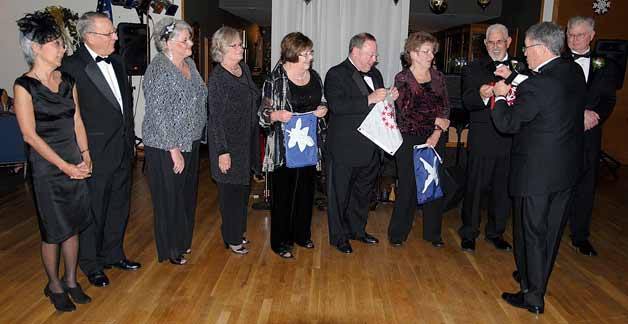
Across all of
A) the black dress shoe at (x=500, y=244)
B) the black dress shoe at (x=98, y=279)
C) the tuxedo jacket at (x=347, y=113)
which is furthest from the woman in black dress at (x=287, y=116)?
the black dress shoe at (x=500, y=244)

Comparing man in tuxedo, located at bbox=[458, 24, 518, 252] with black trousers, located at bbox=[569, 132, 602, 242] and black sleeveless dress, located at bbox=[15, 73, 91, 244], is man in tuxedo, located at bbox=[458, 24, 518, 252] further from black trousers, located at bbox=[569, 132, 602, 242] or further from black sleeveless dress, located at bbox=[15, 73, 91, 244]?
black sleeveless dress, located at bbox=[15, 73, 91, 244]

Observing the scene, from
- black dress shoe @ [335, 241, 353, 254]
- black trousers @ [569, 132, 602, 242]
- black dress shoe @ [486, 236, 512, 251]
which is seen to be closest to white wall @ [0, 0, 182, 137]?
black dress shoe @ [335, 241, 353, 254]

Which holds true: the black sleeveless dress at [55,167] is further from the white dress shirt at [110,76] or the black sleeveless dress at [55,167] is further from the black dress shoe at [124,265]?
the black dress shoe at [124,265]

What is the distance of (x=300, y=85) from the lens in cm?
335

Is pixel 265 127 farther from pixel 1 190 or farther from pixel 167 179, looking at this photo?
pixel 1 190

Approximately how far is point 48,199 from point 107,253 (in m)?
0.83

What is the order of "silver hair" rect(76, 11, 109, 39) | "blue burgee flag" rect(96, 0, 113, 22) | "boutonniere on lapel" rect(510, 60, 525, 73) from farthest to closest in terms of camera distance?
"blue burgee flag" rect(96, 0, 113, 22)
"boutonniere on lapel" rect(510, 60, 525, 73)
"silver hair" rect(76, 11, 109, 39)

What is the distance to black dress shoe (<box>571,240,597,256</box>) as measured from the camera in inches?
152

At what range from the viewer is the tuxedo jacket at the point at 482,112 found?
3592 millimetres

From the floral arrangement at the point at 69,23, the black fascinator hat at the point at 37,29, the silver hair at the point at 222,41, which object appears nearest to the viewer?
the black fascinator hat at the point at 37,29

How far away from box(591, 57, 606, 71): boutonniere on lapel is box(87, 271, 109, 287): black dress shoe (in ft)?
12.1

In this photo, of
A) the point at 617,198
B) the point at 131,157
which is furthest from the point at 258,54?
the point at 131,157

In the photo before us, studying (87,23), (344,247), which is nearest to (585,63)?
(344,247)

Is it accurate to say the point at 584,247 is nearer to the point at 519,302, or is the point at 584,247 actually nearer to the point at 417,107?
the point at 519,302
